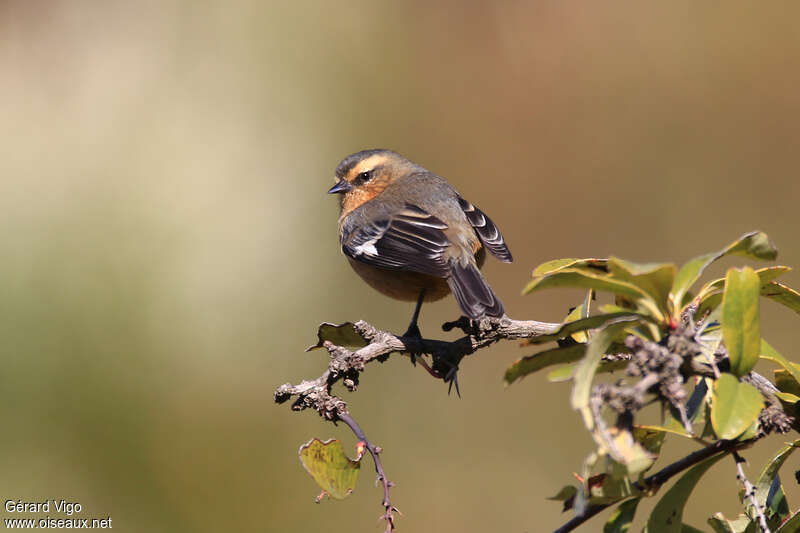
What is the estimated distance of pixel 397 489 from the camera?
199 inches

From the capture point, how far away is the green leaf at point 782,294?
1.82m

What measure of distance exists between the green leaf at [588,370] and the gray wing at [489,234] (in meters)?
2.59

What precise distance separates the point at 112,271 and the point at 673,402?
197 inches

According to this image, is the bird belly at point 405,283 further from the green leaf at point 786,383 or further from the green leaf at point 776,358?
the green leaf at point 776,358

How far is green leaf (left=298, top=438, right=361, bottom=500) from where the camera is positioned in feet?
5.92

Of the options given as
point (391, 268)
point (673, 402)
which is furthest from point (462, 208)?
point (673, 402)

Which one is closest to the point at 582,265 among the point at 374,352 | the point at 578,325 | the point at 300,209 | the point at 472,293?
the point at 578,325

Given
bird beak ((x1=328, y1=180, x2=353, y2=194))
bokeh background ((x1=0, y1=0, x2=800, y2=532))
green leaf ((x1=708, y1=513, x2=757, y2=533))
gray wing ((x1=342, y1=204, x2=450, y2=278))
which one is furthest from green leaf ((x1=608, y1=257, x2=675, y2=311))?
bird beak ((x1=328, y1=180, x2=353, y2=194))

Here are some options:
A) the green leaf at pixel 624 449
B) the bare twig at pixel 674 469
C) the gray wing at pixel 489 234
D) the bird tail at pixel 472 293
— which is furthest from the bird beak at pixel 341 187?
the green leaf at pixel 624 449

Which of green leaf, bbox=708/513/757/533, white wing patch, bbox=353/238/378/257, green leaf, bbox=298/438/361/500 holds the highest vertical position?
white wing patch, bbox=353/238/378/257

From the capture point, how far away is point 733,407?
1399 mm

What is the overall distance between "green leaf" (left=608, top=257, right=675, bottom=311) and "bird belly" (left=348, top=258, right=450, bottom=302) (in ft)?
7.87

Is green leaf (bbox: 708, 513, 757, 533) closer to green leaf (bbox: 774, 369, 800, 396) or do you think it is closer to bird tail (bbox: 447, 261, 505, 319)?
green leaf (bbox: 774, 369, 800, 396)

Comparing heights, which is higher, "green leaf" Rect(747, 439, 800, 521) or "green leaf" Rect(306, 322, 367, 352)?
"green leaf" Rect(306, 322, 367, 352)
